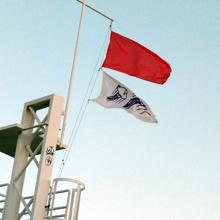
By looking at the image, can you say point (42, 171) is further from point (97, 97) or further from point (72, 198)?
point (97, 97)

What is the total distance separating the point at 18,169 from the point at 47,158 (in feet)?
4.20

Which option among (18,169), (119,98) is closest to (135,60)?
(119,98)

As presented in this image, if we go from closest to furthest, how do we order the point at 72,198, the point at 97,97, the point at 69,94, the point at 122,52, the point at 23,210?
the point at 72,198
the point at 23,210
the point at 69,94
the point at 97,97
the point at 122,52

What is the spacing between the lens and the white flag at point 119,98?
1764 centimetres

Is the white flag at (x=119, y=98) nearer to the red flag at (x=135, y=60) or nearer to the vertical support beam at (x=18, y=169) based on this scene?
the red flag at (x=135, y=60)

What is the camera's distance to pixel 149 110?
18.1 meters

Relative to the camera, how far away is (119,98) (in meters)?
17.7

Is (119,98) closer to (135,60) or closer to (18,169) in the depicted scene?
(135,60)

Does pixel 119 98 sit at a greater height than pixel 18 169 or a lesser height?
greater

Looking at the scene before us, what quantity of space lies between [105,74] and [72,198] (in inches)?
210

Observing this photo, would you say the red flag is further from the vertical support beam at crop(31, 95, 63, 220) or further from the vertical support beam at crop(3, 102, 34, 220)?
the vertical support beam at crop(31, 95, 63, 220)

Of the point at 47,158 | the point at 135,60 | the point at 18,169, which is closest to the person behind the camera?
the point at 47,158

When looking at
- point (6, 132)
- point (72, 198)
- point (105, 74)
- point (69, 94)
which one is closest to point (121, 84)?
point (105, 74)

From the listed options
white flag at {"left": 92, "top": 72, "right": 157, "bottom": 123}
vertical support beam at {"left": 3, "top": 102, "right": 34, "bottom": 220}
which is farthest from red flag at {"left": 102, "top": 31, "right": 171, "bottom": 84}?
vertical support beam at {"left": 3, "top": 102, "right": 34, "bottom": 220}
